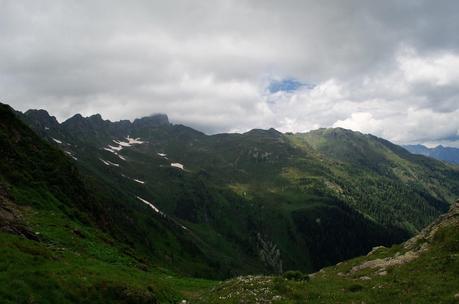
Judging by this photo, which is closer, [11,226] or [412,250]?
[11,226]

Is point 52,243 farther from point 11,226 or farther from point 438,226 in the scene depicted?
point 438,226

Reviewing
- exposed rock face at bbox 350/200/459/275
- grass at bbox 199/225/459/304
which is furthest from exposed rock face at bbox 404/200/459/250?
grass at bbox 199/225/459/304

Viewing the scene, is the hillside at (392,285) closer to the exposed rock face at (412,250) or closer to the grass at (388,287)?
the grass at (388,287)

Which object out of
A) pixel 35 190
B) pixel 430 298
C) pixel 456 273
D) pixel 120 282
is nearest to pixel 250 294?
pixel 120 282

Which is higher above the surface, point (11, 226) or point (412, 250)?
point (11, 226)

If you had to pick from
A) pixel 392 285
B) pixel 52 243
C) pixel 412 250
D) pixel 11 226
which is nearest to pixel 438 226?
pixel 412 250

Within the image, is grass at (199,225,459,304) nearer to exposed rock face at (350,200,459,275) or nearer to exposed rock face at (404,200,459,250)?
exposed rock face at (350,200,459,275)

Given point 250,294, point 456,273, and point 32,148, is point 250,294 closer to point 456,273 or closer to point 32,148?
point 456,273

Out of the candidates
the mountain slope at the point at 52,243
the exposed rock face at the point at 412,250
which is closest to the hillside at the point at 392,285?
the exposed rock face at the point at 412,250

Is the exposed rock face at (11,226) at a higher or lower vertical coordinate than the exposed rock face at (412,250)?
higher

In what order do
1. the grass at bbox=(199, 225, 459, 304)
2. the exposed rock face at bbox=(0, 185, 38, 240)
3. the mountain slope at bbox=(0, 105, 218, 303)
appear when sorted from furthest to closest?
the exposed rock face at bbox=(0, 185, 38, 240) < the grass at bbox=(199, 225, 459, 304) < the mountain slope at bbox=(0, 105, 218, 303)

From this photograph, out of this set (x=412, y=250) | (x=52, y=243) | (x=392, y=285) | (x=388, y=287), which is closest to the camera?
(x=388, y=287)

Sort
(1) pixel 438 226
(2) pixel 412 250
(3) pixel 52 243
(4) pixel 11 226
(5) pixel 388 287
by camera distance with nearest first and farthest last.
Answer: (5) pixel 388 287 < (4) pixel 11 226 < (3) pixel 52 243 < (2) pixel 412 250 < (1) pixel 438 226

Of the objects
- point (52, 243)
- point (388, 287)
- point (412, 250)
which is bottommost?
point (388, 287)
